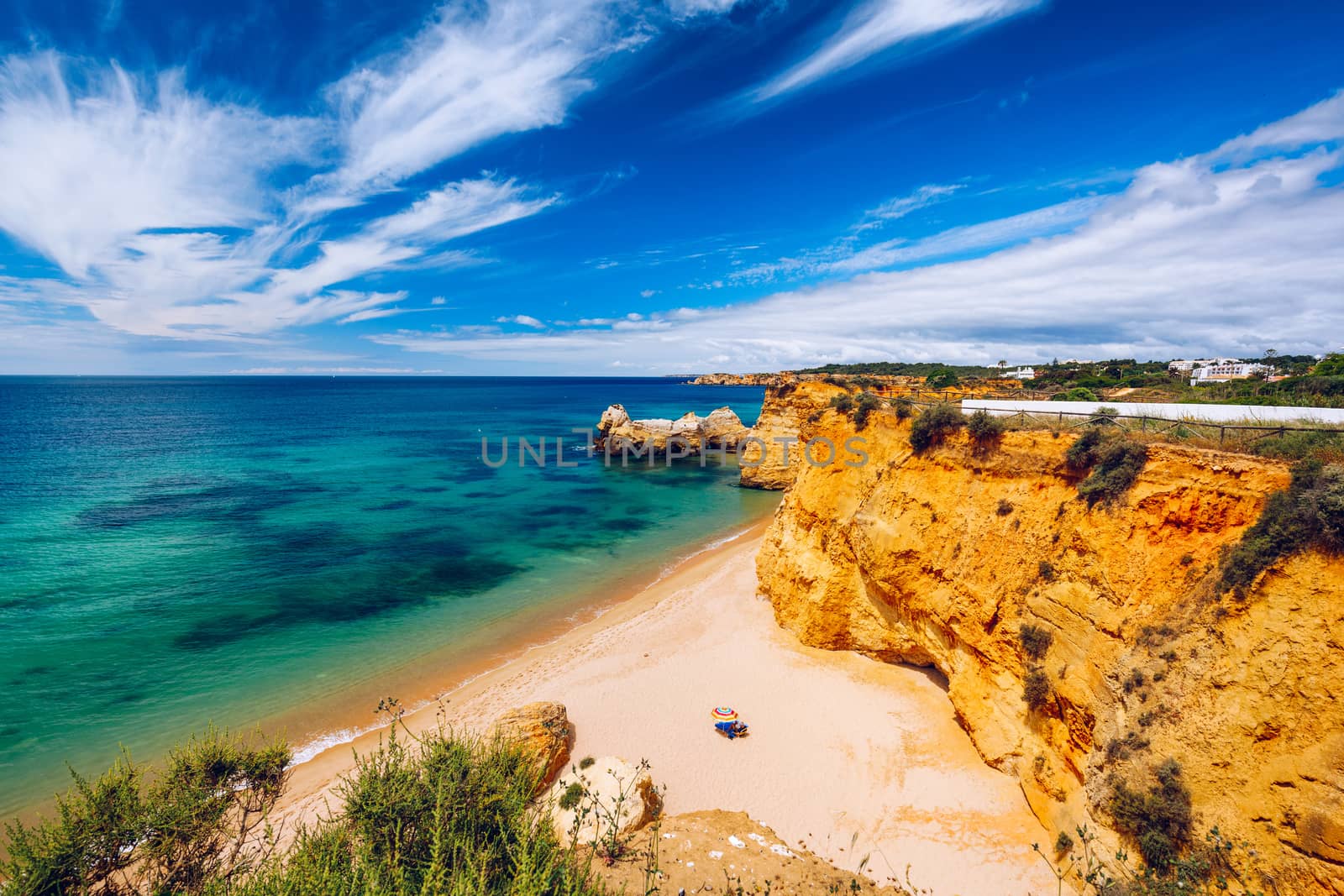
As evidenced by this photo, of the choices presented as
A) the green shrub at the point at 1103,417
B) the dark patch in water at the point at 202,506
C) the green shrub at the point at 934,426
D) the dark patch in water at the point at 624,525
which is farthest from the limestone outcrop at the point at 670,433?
the green shrub at the point at 1103,417

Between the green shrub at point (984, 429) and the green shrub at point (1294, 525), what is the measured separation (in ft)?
18.2

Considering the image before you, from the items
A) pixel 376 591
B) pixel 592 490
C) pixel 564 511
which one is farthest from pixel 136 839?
pixel 592 490

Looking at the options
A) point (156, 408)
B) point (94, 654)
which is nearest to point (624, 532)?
point (94, 654)

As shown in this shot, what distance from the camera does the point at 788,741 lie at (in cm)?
1341

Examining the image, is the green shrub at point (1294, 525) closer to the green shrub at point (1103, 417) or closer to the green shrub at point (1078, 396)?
the green shrub at point (1103, 417)

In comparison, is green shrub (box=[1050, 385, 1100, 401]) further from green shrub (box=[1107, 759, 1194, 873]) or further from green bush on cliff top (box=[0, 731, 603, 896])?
green bush on cliff top (box=[0, 731, 603, 896])

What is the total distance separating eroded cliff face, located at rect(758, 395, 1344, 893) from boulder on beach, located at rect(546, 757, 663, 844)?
8171 mm

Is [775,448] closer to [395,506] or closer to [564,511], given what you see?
[564,511]

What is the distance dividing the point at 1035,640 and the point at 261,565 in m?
31.3

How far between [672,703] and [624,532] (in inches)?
689

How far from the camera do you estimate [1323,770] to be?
7.12m

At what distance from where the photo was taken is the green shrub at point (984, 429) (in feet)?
46.4

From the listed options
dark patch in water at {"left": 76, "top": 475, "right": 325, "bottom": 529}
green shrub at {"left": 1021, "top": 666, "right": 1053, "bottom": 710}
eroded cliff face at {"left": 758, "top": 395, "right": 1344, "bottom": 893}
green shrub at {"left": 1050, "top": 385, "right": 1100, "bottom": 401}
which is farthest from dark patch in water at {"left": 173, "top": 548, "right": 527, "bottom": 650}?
green shrub at {"left": 1050, "top": 385, "right": 1100, "bottom": 401}

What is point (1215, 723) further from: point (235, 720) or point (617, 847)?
point (235, 720)
